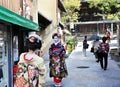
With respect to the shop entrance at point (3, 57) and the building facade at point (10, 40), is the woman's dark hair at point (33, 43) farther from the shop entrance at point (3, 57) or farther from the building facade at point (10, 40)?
the shop entrance at point (3, 57)

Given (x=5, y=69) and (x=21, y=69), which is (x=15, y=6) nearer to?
(x=5, y=69)

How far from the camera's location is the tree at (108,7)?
46.0m

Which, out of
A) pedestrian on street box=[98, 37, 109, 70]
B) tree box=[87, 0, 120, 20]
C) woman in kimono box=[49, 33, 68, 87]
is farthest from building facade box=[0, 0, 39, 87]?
tree box=[87, 0, 120, 20]

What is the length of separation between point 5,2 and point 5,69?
180 cm

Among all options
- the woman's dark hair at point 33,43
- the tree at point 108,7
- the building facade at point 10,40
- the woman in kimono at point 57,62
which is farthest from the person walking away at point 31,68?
the tree at point 108,7

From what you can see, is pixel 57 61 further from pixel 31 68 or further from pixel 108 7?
pixel 108 7

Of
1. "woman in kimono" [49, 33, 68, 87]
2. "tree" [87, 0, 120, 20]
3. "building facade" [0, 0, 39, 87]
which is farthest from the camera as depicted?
"tree" [87, 0, 120, 20]

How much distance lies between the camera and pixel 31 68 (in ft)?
20.1

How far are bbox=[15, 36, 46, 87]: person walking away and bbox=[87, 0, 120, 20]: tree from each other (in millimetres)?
39963

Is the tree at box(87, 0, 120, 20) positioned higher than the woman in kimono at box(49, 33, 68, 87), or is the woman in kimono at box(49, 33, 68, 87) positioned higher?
the tree at box(87, 0, 120, 20)

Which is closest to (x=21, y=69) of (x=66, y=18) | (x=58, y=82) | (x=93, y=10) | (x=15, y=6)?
(x=15, y=6)

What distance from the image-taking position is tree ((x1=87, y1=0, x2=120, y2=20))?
151 feet

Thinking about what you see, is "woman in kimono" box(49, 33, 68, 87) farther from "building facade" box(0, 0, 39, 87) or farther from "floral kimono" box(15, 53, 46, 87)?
"floral kimono" box(15, 53, 46, 87)

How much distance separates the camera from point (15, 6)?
10.5 metres
